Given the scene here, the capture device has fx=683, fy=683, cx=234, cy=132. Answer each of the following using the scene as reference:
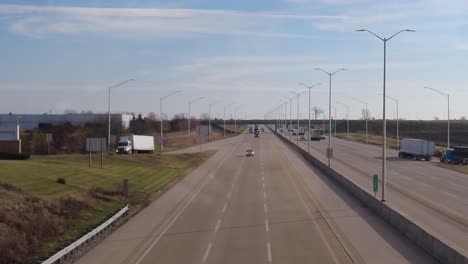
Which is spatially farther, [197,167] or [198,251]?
[197,167]

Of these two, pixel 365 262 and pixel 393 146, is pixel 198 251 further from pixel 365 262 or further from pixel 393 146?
pixel 393 146

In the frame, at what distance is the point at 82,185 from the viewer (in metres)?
42.5

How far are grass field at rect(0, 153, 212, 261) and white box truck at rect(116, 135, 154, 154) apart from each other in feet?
60.8

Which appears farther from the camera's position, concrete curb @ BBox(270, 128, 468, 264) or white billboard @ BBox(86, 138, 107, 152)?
white billboard @ BBox(86, 138, 107, 152)

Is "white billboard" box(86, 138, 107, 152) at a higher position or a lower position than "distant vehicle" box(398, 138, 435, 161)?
higher

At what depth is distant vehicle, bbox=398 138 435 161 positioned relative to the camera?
84562mm

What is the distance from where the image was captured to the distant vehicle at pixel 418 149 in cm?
8456

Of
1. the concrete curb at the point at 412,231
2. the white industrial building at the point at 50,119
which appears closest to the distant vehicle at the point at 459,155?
the concrete curb at the point at 412,231


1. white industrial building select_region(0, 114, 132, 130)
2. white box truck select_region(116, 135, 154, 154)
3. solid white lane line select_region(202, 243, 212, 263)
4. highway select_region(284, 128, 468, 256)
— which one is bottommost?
highway select_region(284, 128, 468, 256)

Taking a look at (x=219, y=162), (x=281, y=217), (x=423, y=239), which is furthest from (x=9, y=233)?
(x=219, y=162)

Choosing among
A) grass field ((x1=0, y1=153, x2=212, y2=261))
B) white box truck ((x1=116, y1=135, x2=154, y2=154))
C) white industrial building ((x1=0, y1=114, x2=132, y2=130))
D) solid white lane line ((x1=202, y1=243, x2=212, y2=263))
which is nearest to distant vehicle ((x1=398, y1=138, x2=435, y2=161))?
grass field ((x1=0, y1=153, x2=212, y2=261))

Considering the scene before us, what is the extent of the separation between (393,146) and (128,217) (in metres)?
96.4

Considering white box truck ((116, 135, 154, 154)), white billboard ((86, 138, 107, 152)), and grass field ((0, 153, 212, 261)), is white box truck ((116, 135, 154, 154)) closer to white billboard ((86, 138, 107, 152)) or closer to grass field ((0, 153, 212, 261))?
grass field ((0, 153, 212, 261))

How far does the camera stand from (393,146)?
123 m
